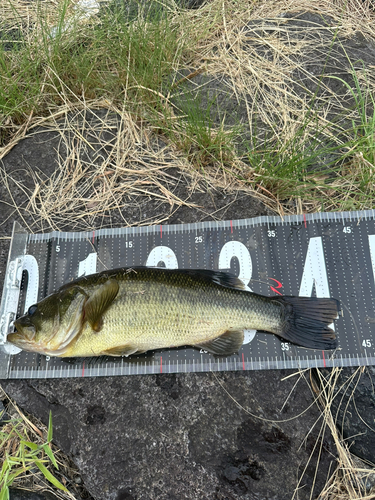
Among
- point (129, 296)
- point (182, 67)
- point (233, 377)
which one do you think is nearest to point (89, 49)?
point (182, 67)

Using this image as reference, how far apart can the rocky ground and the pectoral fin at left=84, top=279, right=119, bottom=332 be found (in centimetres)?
61

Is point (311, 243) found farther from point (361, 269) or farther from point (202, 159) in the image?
point (202, 159)

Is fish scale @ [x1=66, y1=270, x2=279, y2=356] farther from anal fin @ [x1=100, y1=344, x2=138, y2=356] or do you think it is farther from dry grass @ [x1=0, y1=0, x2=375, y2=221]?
dry grass @ [x1=0, y1=0, x2=375, y2=221]

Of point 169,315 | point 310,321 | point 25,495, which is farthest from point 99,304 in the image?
point 310,321

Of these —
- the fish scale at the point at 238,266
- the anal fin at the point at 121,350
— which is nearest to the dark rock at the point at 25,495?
the fish scale at the point at 238,266

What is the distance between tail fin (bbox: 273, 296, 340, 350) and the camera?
3.13 metres

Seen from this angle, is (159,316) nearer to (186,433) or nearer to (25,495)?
(186,433)

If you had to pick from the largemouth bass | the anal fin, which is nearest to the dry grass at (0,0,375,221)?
the largemouth bass

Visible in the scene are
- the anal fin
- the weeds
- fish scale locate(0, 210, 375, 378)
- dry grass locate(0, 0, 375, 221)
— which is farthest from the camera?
dry grass locate(0, 0, 375, 221)

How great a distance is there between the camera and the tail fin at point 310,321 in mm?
3135

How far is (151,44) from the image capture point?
421cm

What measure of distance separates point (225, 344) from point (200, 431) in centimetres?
77

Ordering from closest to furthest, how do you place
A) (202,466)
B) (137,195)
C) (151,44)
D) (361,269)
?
(202,466) → (361,269) → (137,195) → (151,44)

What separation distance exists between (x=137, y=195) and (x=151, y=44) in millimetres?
2005
